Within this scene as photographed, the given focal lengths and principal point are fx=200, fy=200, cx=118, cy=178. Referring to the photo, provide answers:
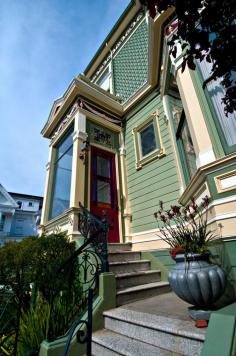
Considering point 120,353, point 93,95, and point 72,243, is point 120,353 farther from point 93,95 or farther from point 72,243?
point 93,95

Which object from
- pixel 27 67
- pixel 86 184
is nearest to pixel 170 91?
pixel 86 184

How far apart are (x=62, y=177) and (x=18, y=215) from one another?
19579mm

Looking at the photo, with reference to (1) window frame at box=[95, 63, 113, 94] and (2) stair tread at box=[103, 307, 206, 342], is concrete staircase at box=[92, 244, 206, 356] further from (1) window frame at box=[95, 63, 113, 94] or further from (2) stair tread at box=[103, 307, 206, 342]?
(1) window frame at box=[95, 63, 113, 94]

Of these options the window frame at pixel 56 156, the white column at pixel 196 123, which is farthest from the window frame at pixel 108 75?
the white column at pixel 196 123

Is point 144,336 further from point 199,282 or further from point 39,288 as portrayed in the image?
point 39,288

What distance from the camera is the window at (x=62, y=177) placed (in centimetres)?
562

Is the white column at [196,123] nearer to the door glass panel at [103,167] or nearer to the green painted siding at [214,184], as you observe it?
the green painted siding at [214,184]

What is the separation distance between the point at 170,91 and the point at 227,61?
3.93 meters

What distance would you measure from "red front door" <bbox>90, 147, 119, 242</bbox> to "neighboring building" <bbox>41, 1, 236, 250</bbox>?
Answer: 28 millimetres

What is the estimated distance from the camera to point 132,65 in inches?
279

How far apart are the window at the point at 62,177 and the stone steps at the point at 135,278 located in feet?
8.71

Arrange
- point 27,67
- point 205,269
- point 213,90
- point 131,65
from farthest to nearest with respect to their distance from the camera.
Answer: point 131,65 → point 27,67 → point 213,90 → point 205,269

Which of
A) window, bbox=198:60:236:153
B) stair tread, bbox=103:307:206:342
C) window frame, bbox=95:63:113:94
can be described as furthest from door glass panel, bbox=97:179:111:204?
window frame, bbox=95:63:113:94

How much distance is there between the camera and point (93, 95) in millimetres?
5977
